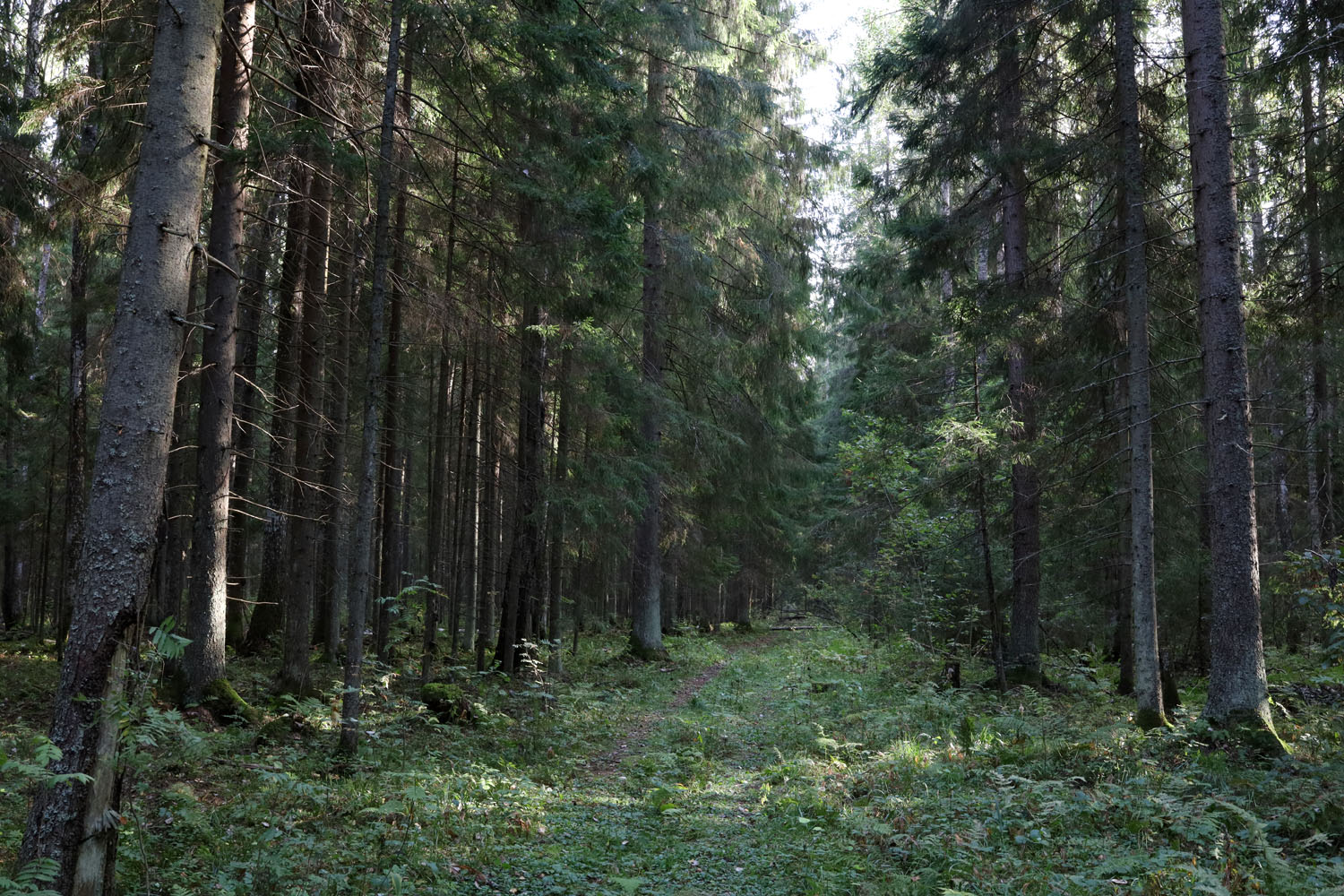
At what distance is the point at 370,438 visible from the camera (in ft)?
25.2

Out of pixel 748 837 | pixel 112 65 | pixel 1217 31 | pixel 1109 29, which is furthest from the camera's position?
pixel 1109 29

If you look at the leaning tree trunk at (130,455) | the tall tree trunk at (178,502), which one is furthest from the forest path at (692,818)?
the tall tree trunk at (178,502)

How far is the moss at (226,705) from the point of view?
8422 mm

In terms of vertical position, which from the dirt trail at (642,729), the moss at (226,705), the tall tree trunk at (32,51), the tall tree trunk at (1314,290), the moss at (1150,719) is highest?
the tall tree trunk at (32,51)

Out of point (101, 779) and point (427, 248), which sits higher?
point (427, 248)

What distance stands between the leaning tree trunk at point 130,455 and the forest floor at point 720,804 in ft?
0.81

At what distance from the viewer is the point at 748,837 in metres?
6.47

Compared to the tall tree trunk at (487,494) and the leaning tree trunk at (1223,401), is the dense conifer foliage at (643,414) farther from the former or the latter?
the tall tree trunk at (487,494)

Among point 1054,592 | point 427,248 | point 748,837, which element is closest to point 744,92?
point 427,248

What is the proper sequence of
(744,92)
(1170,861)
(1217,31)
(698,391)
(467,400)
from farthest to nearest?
(698,391), (744,92), (467,400), (1217,31), (1170,861)

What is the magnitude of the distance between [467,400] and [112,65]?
6.59 m

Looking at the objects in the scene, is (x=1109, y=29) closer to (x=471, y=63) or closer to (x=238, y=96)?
(x=471, y=63)

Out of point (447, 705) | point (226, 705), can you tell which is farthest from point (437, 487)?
point (226, 705)

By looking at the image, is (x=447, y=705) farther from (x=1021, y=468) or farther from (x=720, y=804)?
(x=1021, y=468)
